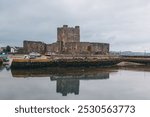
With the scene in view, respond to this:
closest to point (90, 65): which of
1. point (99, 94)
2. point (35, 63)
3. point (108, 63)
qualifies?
point (108, 63)

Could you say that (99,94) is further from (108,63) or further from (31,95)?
(108,63)

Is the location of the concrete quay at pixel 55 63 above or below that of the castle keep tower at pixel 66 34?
below

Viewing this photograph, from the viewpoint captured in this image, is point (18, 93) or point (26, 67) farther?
point (26, 67)

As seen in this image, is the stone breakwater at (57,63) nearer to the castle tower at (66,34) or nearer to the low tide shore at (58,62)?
the low tide shore at (58,62)

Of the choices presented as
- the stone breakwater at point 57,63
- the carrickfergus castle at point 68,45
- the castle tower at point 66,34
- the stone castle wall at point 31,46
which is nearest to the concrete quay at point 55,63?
the stone breakwater at point 57,63

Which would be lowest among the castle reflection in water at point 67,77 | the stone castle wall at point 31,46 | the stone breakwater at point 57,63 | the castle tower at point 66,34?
the castle reflection in water at point 67,77

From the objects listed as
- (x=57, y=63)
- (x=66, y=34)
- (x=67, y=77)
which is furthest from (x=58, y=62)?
(x=66, y=34)

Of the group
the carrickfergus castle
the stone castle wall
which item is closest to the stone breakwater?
the carrickfergus castle

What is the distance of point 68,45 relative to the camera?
7150cm

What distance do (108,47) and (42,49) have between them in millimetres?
18806

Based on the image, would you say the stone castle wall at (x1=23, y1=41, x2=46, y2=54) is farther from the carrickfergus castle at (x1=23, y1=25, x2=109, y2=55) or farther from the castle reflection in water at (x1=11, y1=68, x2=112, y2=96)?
the castle reflection in water at (x1=11, y1=68, x2=112, y2=96)

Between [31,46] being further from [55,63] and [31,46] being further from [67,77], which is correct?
[67,77]

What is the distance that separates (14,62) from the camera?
37.2m

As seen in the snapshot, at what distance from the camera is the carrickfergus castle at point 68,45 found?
232ft
